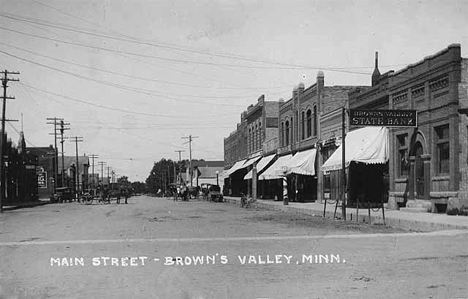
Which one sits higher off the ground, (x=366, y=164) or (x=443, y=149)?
(x=443, y=149)

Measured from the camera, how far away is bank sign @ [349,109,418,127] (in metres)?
23.2

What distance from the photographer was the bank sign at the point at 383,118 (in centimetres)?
2320

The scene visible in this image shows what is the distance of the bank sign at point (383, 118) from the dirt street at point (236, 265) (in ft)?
24.1

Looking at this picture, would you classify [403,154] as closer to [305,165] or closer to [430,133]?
[430,133]

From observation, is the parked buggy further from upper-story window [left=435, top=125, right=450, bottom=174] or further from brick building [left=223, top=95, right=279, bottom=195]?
upper-story window [left=435, top=125, right=450, bottom=174]

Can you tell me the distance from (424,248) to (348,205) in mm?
19405

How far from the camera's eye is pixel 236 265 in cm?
1065

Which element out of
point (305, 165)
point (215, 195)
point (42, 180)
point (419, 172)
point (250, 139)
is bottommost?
point (215, 195)

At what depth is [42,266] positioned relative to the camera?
10688 millimetres

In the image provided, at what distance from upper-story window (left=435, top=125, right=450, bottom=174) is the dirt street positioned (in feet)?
25.6

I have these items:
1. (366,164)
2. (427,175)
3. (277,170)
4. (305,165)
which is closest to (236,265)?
(427,175)

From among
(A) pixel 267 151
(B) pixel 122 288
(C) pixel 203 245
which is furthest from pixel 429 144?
(A) pixel 267 151

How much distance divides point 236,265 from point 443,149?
15195mm

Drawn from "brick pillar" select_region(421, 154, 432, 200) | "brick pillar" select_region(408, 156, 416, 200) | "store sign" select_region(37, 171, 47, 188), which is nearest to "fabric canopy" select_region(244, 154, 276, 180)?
"brick pillar" select_region(408, 156, 416, 200)
